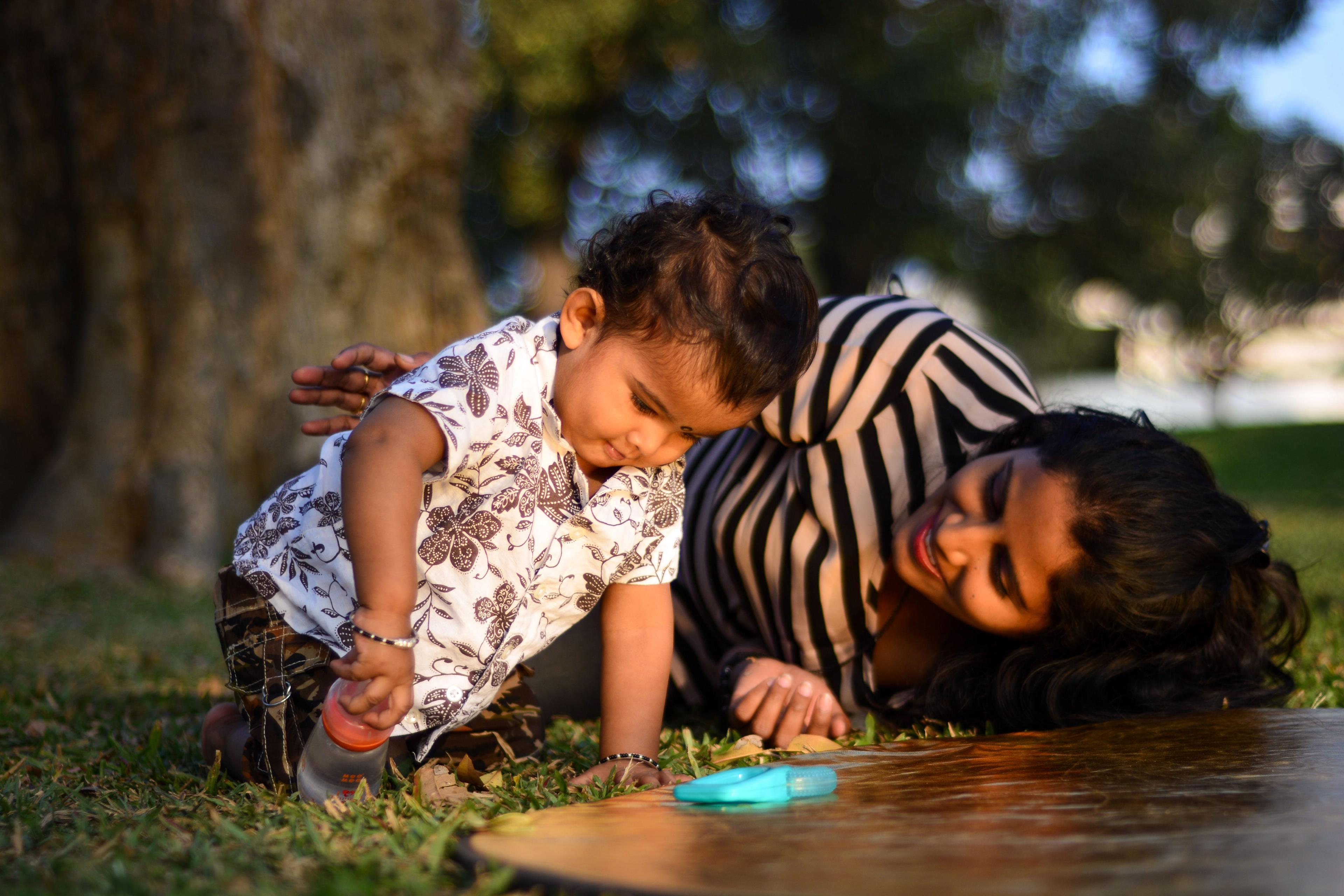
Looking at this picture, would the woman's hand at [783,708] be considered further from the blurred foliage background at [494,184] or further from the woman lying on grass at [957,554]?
the blurred foliage background at [494,184]

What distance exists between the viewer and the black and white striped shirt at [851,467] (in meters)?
2.71

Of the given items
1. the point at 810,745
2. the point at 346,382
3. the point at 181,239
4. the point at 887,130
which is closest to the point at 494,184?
the point at 887,130

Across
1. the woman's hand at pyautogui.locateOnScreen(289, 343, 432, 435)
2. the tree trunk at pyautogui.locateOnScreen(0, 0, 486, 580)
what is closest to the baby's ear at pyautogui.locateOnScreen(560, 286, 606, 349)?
the woman's hand at pyautogui.locateOnScreen(289, 343, 432, 435)

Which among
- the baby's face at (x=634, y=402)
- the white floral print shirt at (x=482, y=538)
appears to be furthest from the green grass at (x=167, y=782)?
the baby's face at (x=634, y=402)

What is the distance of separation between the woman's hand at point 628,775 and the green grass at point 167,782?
0.16ft

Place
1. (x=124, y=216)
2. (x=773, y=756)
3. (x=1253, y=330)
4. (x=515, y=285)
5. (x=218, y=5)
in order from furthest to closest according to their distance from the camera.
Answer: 1. (x=1253, y=330)
2. (x=515, y=285)
3. (x=124, y=216)
4. (x=218, y=5)
5. (x=773, y=756)

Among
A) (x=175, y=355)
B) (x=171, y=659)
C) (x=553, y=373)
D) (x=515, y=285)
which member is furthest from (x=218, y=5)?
(x=515, y=285)

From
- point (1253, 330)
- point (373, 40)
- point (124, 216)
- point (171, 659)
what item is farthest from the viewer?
point (1253, 330)

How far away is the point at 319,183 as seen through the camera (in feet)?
19.7

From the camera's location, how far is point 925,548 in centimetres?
244

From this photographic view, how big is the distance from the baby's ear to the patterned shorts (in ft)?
2.61

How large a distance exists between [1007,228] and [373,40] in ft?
44.6

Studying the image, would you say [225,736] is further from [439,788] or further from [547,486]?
[547,486]

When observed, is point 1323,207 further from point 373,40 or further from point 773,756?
point 773,756
